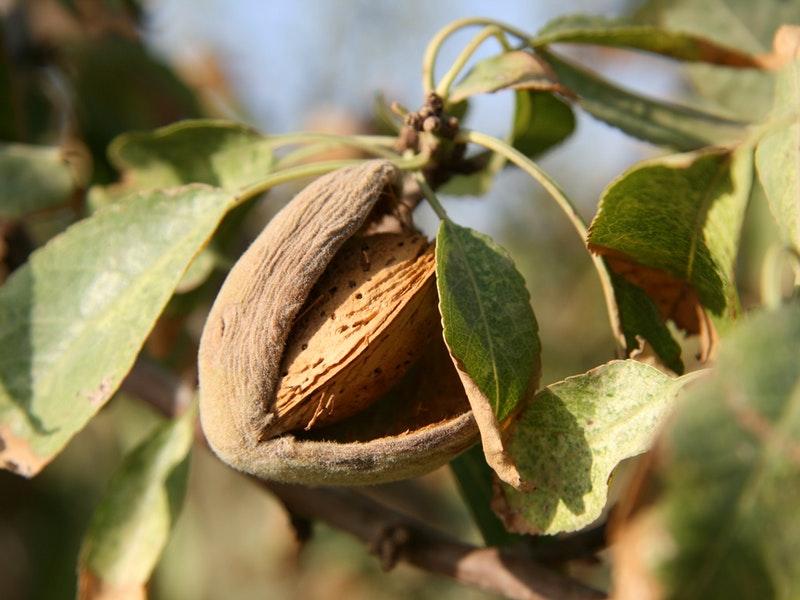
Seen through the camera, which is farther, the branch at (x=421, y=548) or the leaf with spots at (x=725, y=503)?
the branch at (x=421, y=548)

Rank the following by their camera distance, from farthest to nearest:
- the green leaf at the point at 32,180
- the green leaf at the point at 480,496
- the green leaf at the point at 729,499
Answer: the green leaf at the point at 32,180
the green leaf at the point at 480,496
the green leaf at the point at 729,499

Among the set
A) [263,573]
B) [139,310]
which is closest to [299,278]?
[139,310]

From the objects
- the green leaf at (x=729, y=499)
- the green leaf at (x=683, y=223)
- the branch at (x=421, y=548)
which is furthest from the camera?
the branch at (x=421, y=548)

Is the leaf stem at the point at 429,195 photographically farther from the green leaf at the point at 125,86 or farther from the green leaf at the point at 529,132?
the green leaf at the point at 125,86

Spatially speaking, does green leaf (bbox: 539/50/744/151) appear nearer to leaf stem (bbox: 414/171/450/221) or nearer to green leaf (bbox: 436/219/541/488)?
leaf stem (bbox: 414/171/450/221)

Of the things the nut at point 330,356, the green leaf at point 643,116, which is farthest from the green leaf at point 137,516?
the green leaf at point 643,116

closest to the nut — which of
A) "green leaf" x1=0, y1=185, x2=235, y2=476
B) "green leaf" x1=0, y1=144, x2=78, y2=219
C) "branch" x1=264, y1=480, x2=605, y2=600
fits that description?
→ "green leaf" x1=0, y1=185, x2=235, y2=476
